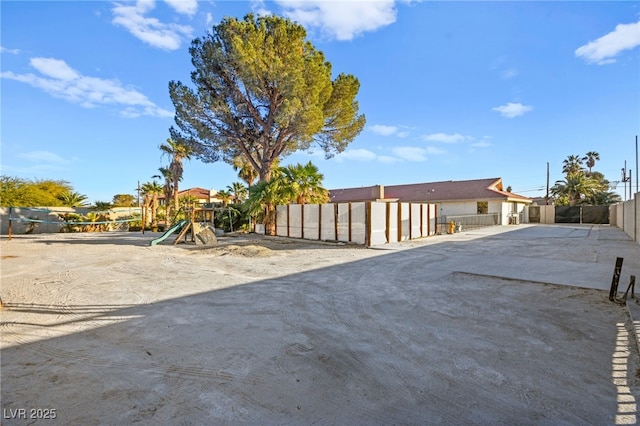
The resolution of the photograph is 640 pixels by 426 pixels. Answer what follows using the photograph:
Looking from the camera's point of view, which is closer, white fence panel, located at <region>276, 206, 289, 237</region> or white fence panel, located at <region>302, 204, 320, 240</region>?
white fence panel, located at <region>302, 204, 320, 240</region>

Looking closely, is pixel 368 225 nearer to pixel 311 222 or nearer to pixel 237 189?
pixel 311 222

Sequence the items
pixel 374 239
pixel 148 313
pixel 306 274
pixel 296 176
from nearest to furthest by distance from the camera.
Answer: pixel 148 313 → pixel 306 274 → pixel 374 239 → pixel 296 176

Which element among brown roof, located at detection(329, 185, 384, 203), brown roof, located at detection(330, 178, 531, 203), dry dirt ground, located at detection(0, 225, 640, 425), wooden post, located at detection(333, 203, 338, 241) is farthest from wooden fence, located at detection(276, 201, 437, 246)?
brown roof, located at detection(329, 185, 384, 203)

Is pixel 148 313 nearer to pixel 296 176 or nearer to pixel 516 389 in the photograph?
pixel 516 389

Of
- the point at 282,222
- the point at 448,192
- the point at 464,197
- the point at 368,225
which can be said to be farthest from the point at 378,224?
the point at 448,192

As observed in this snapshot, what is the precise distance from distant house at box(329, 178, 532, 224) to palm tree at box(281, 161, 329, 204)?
15415 millimetres

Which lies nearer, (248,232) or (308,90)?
(308,90)

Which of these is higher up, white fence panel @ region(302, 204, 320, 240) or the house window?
the house window

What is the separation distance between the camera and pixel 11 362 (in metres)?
3.09


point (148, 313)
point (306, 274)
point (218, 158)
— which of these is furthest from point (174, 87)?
point (148, 313)

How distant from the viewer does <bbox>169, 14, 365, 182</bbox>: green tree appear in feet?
54.4

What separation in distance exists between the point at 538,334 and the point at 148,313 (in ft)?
17.6

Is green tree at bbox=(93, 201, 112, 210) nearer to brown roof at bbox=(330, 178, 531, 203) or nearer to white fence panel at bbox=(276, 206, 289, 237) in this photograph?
white fence panel at bbox=(276, 206, 289, 237)

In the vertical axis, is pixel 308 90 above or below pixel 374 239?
above
